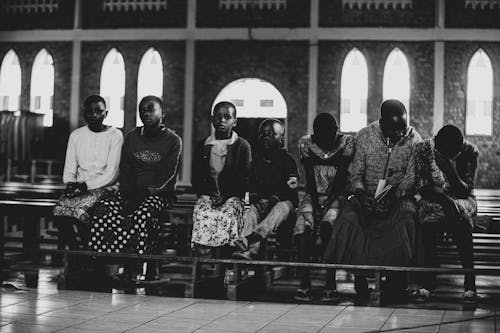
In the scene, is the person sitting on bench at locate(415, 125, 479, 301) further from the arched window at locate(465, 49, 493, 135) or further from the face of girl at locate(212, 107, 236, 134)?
the arched window at locate(465, 49, 493, 135)

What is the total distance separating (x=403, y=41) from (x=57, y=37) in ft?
30.8

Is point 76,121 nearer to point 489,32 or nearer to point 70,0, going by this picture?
point 70,0

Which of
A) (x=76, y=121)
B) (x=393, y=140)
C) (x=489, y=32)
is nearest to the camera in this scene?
(x=393, y=140)

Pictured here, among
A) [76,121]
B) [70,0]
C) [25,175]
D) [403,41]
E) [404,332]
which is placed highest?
[70,0]

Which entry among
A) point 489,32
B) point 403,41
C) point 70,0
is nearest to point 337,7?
point 403,41

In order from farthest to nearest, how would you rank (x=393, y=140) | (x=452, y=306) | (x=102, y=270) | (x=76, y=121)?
1. (x=76, y=121)
2. (x=102, y=270)
3. (x=393, y=140)
4. (x=452, y=306)

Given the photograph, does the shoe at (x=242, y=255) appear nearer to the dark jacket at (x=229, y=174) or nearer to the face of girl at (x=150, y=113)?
the dark jacket at (x=229, y=174)

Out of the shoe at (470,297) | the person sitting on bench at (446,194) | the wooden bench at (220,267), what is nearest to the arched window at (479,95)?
the wooden bench at (220,267)

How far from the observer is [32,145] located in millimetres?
18406

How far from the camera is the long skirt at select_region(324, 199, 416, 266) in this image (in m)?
6.00

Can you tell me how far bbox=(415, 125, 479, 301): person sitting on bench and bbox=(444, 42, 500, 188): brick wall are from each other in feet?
39.4

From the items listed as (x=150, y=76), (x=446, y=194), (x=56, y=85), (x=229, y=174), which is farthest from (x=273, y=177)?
(x=56, y=85)

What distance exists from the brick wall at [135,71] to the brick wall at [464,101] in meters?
6.90

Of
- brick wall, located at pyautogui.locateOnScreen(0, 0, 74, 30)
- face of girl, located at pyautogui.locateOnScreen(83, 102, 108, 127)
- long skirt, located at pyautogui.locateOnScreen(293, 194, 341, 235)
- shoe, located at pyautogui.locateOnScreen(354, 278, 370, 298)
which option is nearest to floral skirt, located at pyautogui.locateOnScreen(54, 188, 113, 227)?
face of girl, located at pyautogui.locateOnScreen(83, 102, 108, 127)
